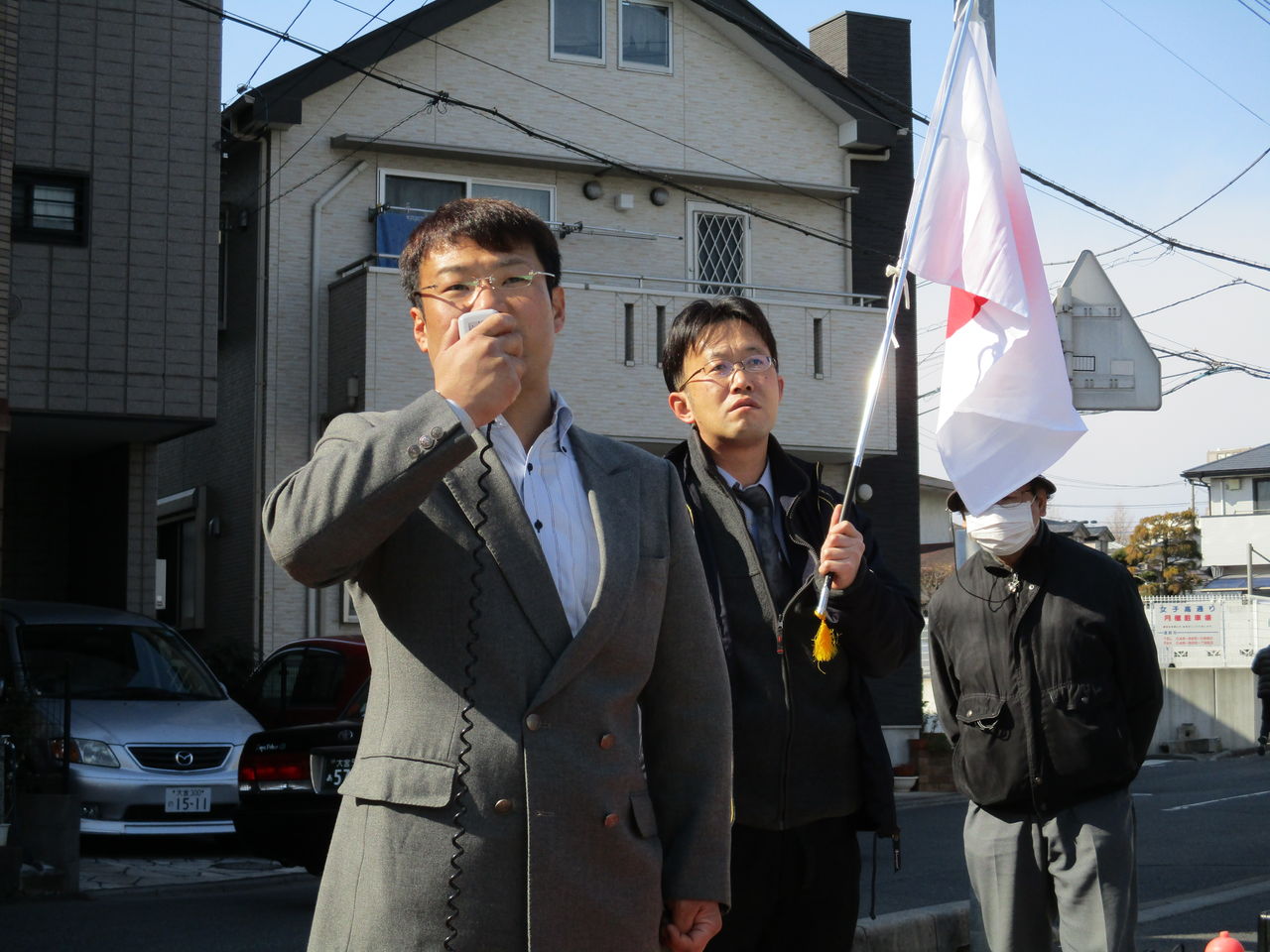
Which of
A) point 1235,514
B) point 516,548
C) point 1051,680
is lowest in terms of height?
point 1051,680

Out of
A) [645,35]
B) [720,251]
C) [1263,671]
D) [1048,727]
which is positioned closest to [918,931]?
[1048,727]

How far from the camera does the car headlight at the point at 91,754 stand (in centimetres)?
1083

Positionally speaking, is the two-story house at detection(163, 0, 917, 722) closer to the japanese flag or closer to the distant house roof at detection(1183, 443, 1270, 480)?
the japanese flag

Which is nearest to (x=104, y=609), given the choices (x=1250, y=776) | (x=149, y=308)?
(x=149, y=308)

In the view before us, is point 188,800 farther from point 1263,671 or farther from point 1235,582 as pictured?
point 1235,582

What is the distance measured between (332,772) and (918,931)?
3.98 metres

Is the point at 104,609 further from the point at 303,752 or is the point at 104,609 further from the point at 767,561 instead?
the point at 767,561

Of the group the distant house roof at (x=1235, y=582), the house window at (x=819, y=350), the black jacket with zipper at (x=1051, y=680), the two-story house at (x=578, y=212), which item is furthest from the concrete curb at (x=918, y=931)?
the distant house roof at (x=1235, y=582)

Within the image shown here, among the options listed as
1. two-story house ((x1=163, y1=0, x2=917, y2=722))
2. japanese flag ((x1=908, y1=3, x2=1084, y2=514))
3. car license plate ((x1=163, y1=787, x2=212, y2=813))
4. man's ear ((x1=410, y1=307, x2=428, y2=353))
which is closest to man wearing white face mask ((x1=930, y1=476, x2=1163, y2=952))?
japanese flag ((x1=908, y1=3, x2=1084, y2=514))

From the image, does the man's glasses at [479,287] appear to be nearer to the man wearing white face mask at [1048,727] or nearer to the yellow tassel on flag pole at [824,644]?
Result: the yellow tassel on flag pole at [824,644]

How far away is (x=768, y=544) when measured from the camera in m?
3.97

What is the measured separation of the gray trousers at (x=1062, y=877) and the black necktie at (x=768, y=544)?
5.11 feet

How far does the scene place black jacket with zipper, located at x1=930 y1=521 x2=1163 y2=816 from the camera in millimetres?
4809

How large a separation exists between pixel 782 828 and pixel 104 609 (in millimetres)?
10424
